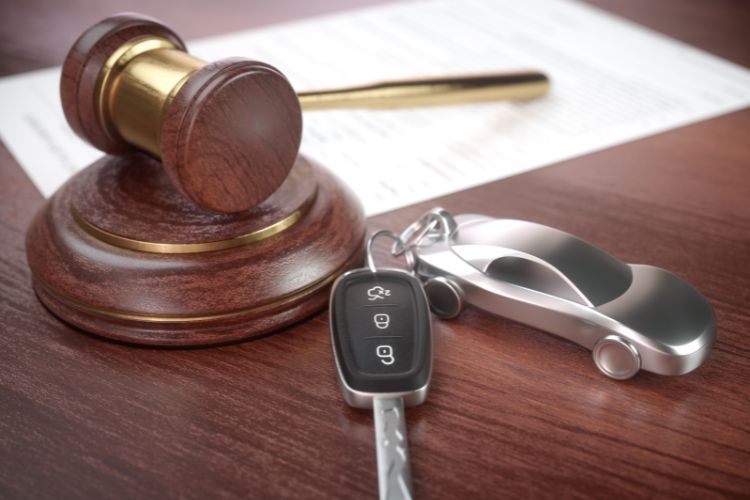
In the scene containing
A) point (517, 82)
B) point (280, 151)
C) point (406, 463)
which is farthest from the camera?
point (517, 82)

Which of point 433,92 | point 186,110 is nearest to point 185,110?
point 186,110

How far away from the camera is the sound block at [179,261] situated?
49cm

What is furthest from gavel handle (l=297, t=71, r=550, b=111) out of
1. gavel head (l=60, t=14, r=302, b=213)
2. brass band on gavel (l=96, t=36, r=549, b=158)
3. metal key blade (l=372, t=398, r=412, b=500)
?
metal key blade (l=372, t=398, r=412, b=500)

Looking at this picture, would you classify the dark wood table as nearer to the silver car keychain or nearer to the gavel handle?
the silver car keychain

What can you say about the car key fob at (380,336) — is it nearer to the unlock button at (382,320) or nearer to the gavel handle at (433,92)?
the unlock button at (382,320)

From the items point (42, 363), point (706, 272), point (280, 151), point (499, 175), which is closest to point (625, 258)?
point (706, 272)

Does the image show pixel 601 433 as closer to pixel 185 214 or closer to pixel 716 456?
pixel 716 456

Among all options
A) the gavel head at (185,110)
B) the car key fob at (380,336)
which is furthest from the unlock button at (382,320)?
the gavel head at (185,110)

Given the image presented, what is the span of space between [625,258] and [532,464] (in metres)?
0.24

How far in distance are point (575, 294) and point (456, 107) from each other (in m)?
0.44

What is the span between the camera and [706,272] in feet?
1.97

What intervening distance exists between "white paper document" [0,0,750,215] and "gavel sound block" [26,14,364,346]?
0.15 m

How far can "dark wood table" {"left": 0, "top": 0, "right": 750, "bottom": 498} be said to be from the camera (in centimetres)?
42

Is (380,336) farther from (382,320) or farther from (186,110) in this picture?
(186,110)
